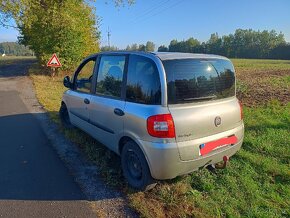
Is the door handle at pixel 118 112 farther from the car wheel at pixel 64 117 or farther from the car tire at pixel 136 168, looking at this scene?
the car wheel at pixel 64 117

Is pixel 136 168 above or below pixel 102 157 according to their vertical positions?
above

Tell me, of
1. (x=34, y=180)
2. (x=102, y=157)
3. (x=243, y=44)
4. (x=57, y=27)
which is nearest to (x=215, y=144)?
(x=102, y=157)

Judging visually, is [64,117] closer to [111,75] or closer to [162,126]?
[111,75]

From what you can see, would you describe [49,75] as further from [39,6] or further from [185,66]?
[185,66]

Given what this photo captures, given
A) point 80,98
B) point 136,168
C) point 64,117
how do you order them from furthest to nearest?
point 64,117, point 80,98, point 136,168

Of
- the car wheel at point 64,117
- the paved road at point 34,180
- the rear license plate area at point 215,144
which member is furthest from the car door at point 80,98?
the rear license plate area at point 215,144

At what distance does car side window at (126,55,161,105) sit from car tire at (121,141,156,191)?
0.62 meters

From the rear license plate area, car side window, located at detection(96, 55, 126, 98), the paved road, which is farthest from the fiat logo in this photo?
the paved road

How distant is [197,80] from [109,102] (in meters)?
1.32

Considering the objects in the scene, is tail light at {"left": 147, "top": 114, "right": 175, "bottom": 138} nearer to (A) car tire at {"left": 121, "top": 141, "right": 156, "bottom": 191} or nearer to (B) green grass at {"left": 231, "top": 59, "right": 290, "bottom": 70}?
(A) car tire at {"left": 121, "top": 141, "right": 156, "bottom": 191}

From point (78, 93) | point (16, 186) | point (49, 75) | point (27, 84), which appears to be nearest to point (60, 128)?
point (78, 93)

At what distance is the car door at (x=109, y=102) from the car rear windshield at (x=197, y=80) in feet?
2.57

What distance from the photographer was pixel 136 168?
346 cm

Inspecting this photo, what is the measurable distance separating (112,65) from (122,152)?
131cm
